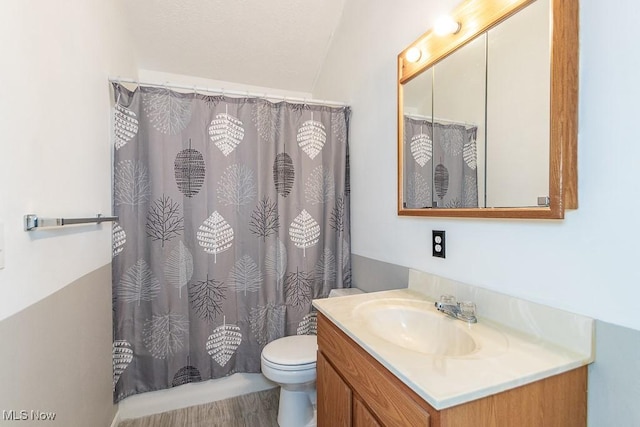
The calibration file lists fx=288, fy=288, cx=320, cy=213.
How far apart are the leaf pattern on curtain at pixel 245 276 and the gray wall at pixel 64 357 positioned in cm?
67

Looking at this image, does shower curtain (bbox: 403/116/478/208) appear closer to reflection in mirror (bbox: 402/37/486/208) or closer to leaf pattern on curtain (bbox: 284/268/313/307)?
reflection in mirror (bbox: 402/37/486/208)

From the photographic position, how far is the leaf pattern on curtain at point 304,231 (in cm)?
199

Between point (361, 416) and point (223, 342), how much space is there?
1208mm

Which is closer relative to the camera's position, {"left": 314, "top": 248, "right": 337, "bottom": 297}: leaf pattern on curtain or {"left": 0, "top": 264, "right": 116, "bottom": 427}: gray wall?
{"left": 0, "top": 264, "right": 116, "bottom": 427}: gray wall

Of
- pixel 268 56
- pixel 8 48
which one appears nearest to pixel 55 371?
pixel 8 48

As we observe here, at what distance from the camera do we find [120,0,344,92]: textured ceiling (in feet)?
6.49

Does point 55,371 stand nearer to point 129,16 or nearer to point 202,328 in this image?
point 202,328

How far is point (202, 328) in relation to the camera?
1.82 m

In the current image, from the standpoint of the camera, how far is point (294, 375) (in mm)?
1534

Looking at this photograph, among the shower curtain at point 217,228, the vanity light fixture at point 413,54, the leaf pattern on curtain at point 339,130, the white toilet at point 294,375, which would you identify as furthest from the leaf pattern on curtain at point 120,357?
the vanity light fixture at point 413,54

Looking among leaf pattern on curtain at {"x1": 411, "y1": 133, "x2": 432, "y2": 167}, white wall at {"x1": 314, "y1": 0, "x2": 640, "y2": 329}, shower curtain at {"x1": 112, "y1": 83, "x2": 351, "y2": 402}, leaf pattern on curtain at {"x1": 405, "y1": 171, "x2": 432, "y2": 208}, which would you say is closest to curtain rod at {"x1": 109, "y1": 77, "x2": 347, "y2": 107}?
shower curtain at {"x1": 112, "y1": 83, "x2": 351, "y2": 402}

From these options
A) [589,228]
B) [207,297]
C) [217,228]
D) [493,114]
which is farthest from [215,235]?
[589,228]

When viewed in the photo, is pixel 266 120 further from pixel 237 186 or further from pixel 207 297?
pixel 207 297

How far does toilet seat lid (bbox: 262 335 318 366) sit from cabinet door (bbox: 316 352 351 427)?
0.32 m
